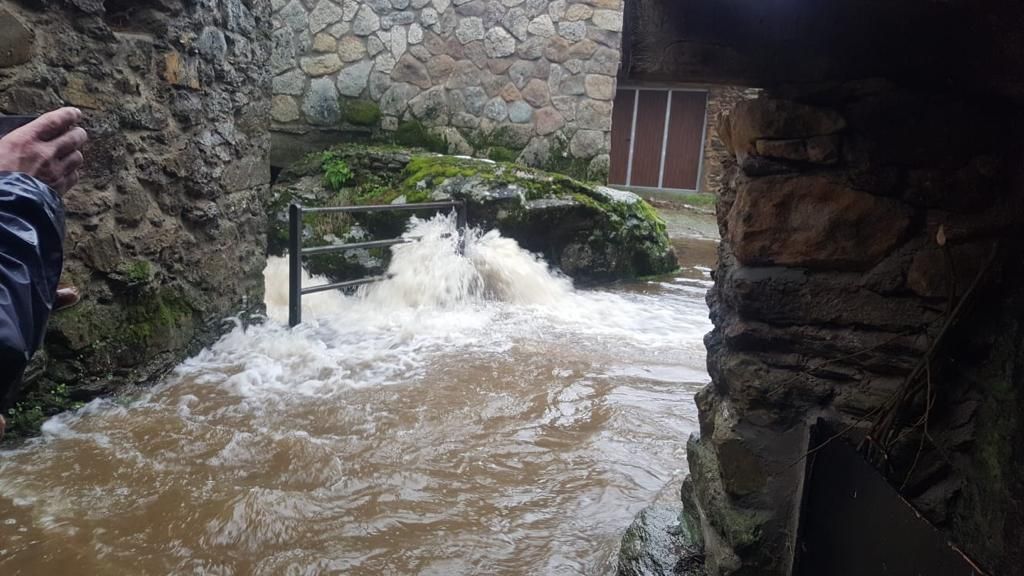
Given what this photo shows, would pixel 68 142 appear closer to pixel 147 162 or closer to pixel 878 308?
pixel 878 308

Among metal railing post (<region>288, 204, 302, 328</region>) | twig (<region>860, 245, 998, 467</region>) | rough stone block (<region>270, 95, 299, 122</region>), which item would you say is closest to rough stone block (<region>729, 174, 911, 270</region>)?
twig (<region>860, 245, 998, 467</region>)

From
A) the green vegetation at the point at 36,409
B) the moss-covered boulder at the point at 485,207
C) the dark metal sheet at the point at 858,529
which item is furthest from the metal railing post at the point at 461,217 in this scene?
the dark metal sheet at the point at 858,529

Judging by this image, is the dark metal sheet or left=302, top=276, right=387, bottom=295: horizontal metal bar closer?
the dark metal sheet

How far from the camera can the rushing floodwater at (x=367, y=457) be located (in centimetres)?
245

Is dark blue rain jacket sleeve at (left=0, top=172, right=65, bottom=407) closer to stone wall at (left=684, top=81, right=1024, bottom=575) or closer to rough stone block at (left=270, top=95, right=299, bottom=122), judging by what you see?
stone wall at (left=684, top=81, right=1024, bottom=575)

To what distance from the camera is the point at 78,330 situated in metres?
3.28

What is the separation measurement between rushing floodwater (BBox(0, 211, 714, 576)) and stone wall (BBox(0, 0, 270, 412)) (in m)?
0.30

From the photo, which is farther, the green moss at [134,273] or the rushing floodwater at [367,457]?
the green moss at [134,273]

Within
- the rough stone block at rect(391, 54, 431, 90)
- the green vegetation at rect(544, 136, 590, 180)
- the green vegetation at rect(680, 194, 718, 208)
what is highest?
the rough stone block at rect(391, 54, 431, 90)

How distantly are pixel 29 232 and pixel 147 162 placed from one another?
9.63 feet

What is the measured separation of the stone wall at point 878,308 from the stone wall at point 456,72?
6153 mm

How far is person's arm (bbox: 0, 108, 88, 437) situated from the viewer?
38.9 inches

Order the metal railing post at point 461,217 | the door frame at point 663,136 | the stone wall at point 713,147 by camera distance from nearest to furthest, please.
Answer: the metal railing post at point 461,217, the stone wall at point 713,147, the door frame at point 663,136

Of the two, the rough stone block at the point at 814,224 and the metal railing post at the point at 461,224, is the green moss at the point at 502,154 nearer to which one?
the metal railing post at the point at 461,224
